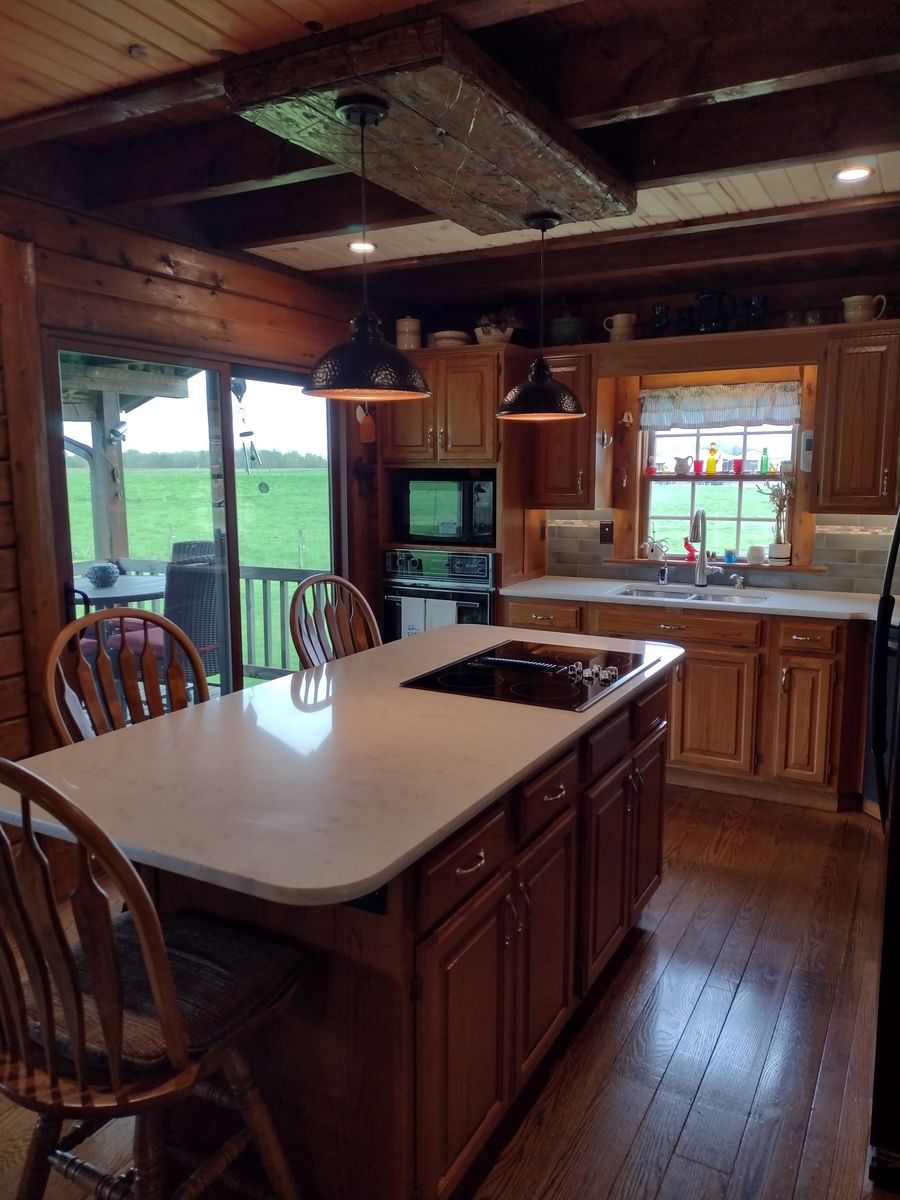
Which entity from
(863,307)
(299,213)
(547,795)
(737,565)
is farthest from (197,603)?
(863,307)

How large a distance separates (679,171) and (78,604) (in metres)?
2.54

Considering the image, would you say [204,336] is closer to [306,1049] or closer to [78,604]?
[78,604]

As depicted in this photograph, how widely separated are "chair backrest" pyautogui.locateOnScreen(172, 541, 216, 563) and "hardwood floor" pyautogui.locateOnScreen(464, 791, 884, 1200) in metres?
2.34

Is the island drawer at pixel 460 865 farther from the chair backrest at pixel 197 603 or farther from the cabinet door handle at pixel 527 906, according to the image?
the chair backrest at pixel 197 603

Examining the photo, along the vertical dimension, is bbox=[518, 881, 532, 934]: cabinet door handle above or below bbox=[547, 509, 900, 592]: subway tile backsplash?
below

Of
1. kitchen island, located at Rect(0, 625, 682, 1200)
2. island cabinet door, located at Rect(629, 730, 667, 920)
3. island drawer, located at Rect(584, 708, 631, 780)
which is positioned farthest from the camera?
island cabinet door, located at Rect(629, 730, 667, 920)

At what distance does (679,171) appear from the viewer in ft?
8.41

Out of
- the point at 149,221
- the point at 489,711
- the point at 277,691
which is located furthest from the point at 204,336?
the point at 489,711

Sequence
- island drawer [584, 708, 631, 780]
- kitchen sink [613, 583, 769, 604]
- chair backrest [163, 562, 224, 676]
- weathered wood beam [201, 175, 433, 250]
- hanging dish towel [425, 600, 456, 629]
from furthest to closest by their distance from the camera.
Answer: hanging dish towel [425, 600, 456, 629], kitchen sink [613, 583, 769, 604], chair backrest [163, 562, 224, 676], weathered wood beam [201, 175, 433, 250], island drawer [584, 708, 631, 780]

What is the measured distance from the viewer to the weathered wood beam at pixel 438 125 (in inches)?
70.0

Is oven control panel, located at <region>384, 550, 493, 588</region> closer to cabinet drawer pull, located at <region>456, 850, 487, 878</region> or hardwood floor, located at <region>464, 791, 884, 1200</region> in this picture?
hardwood floor, located at <region>464, 791, 884, 1200</region>

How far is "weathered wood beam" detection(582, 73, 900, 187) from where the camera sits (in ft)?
7.60

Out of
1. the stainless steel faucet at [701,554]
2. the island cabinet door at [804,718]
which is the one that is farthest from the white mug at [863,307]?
the island cabinet door at [804,718]

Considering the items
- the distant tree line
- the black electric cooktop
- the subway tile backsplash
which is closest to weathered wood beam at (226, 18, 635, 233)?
the black electric cooktop
